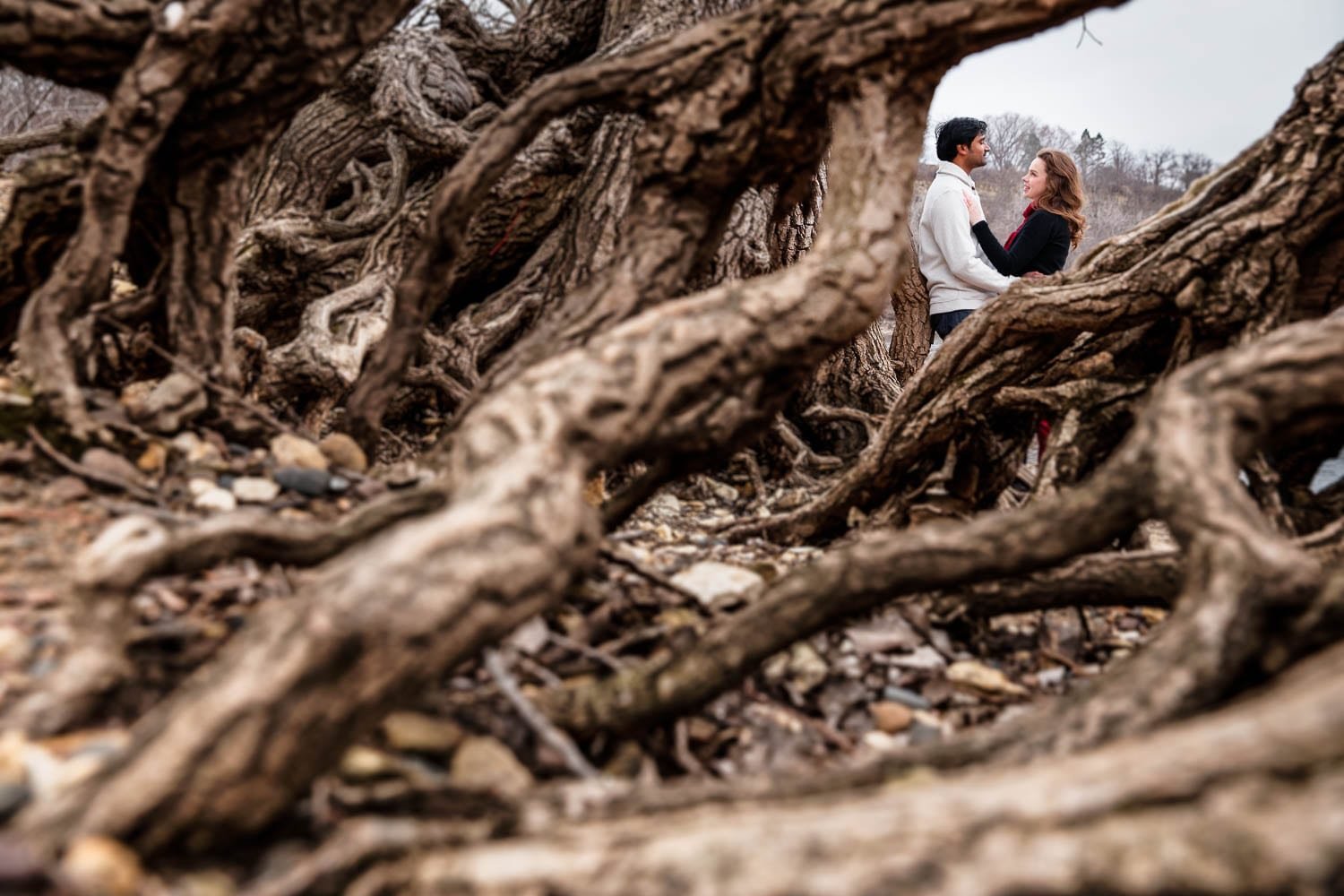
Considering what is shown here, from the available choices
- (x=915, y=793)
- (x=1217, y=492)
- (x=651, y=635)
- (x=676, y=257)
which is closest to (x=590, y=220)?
(x=676, y=257)

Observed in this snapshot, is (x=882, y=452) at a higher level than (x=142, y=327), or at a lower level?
lower

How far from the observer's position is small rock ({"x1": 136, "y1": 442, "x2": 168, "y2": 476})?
2299 mm

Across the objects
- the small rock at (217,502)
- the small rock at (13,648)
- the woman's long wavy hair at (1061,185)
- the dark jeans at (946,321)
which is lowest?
the small rock at (13,648)

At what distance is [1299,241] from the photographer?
3.01 metres

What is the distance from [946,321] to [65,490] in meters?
5.07

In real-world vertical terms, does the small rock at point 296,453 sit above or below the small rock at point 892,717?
above

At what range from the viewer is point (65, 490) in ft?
6.77

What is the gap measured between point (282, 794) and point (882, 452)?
3111mm

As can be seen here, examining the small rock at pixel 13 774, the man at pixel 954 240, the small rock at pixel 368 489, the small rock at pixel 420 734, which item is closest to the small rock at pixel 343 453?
the small rock at pixel 368 489

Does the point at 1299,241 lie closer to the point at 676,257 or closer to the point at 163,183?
the point at 676,257

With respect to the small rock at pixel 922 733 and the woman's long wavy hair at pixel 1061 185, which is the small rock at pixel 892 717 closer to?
the small rock at pixel 922 733

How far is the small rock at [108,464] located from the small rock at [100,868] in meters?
1.36

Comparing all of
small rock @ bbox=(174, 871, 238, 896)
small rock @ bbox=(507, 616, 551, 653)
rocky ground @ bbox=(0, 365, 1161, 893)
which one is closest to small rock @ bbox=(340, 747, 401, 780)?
rocky ground @ bbox=(0, 365, 1161, 893)

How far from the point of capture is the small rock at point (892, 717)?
2119mm
